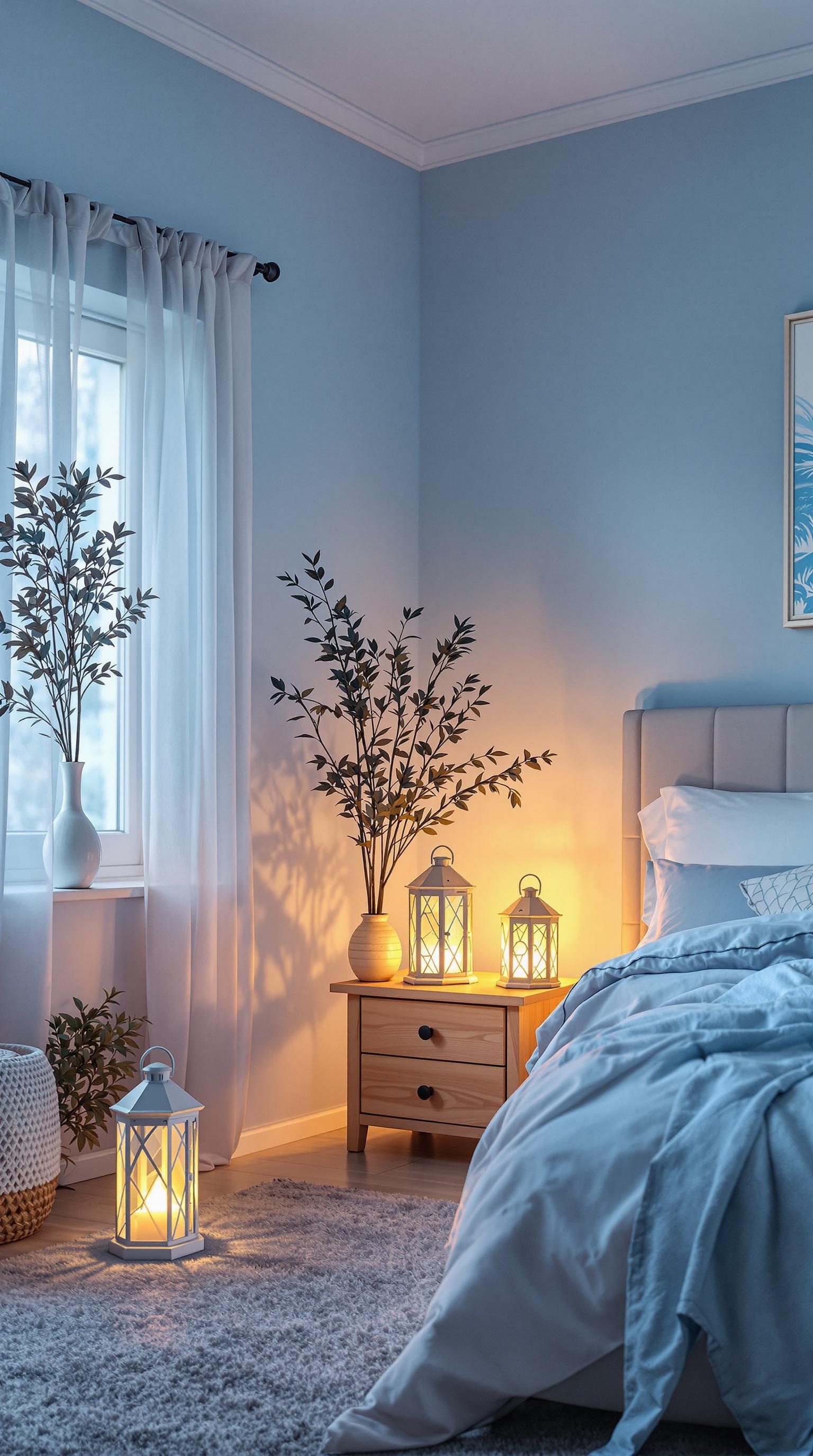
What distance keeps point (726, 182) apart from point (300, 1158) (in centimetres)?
302

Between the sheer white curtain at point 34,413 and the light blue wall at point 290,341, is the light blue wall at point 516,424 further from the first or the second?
the sheer white curtain at point 34,413

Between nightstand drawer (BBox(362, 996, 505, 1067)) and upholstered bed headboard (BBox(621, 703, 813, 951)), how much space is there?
0.50 m

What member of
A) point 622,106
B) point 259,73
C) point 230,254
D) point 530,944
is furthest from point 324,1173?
point 622,106

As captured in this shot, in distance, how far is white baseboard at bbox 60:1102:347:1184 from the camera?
3516 mm

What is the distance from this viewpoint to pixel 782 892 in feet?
11.0

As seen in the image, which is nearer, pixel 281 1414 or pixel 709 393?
pixel 281 1414

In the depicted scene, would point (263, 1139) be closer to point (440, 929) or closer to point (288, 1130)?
point (288, 1130)

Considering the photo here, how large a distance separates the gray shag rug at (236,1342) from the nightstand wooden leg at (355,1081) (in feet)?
2.23

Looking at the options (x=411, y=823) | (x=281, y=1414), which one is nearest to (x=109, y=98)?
(x=411, y=823)

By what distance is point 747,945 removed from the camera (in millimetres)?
2760

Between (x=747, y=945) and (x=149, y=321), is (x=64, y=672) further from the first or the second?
(x=747, y=945)

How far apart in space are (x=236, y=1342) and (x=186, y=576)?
1927 mm

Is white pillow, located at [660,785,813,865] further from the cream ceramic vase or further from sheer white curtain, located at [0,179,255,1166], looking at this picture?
sheer white curtain, located at [0,179,255,1166]

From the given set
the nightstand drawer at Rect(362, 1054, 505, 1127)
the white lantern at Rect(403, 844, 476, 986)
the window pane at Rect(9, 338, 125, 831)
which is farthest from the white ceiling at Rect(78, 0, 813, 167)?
the nightstand drawer at Rect(362, 1054, 505, 1127)
